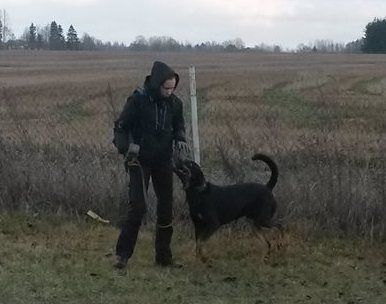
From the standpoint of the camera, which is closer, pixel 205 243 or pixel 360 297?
pixel 360 297

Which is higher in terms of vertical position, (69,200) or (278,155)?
(278,155)

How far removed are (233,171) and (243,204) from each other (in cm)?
124

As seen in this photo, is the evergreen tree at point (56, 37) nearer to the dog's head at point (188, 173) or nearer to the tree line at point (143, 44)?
the tree line at point (143, 44)

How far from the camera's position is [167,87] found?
5.75 meters

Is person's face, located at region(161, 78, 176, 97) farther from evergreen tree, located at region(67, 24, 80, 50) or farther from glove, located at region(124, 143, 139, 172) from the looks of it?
evergreen tree, located at region(67, 24, 80, 50)

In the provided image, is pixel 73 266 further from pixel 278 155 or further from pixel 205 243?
pixel 278 155

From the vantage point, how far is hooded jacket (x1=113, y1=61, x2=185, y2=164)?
5809mm

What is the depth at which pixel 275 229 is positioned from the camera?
6.73m

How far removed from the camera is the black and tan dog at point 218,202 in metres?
6.29

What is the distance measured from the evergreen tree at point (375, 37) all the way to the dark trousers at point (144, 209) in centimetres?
7745

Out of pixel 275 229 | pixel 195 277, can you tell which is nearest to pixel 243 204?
pixel 275 229

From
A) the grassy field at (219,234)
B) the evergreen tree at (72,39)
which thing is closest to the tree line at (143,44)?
the evergreen tree at (72,39)

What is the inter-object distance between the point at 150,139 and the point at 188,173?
20.4 inches

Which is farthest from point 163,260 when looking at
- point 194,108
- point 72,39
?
point 72,39
